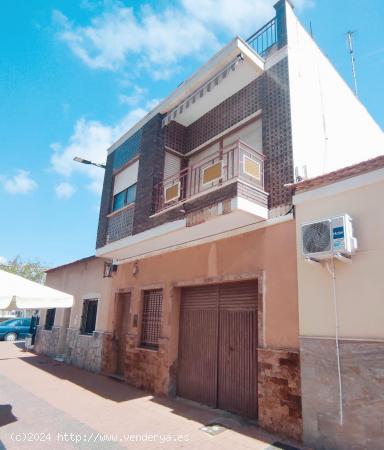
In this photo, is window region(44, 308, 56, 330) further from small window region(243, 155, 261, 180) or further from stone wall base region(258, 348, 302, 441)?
small window region(243, 155, 261, 180)

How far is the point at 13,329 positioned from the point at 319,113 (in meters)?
23.7

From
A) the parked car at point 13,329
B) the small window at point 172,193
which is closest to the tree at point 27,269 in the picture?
the parked car at point 13,329

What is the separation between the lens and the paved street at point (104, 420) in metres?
5.16

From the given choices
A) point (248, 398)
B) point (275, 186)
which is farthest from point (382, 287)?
point (248, 398)

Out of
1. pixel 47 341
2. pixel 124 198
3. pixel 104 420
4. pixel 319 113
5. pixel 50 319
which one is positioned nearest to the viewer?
pixel 104 420

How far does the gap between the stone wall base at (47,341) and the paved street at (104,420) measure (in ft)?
17.6

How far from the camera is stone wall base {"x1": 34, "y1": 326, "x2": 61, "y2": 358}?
1478 cm

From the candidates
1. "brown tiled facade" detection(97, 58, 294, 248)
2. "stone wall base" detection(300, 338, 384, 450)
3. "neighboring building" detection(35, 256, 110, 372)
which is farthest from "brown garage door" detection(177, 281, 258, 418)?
"neighboring building" detection(35, 256, 110, 372)

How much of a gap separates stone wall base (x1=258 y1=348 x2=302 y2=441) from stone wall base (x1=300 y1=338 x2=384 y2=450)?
23 cm

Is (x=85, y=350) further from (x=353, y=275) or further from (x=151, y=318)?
(x=353, y=275)

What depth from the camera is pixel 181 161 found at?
1016 centimetres

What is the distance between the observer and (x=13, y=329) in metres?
22.4

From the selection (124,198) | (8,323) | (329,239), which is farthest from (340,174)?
(8,323)

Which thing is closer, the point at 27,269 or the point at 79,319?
the point at 79,319
